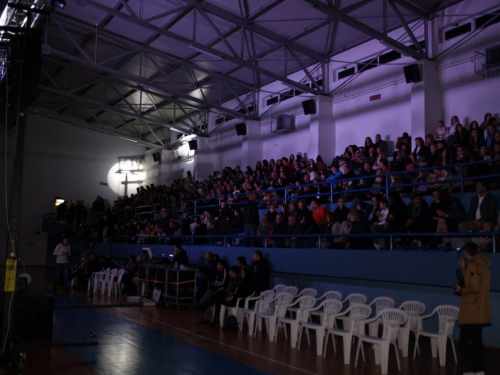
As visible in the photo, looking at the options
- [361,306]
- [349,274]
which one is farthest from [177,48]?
[361,306]

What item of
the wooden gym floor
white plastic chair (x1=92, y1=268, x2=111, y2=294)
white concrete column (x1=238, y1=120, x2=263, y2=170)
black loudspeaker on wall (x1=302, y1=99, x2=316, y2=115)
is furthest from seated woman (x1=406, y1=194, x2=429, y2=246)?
white concrete column (x1=238, y1=120, x2=263, y2=170)

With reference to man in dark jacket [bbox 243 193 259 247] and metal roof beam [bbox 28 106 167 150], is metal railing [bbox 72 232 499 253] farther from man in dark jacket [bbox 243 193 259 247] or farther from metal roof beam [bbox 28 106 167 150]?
metal roof beam [bbox 28 106 167 150]

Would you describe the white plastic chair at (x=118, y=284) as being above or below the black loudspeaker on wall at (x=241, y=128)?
below

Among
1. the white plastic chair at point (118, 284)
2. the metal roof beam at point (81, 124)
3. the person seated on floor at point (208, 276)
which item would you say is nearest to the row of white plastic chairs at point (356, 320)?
the person seated on floor at point (208, 276)

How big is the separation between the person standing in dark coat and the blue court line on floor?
251 centimetres

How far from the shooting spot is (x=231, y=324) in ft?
30.4

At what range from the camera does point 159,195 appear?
22828 millimetres

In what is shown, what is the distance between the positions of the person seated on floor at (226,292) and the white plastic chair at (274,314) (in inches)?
32.5

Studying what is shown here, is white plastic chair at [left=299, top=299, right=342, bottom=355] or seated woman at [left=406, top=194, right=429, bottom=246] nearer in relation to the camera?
white plastic chair at [left=299, top=299, right=342, bottom=355]

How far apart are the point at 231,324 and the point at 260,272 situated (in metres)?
1.65

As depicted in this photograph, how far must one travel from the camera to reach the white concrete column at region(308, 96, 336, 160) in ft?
55.6

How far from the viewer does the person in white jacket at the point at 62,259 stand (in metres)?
15.6

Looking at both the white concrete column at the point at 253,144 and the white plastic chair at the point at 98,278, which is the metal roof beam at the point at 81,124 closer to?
the white concrete column at the point at 253,144

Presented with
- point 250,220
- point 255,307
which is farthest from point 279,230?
point 255,307
